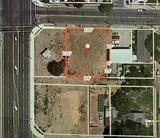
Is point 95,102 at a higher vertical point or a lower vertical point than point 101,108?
higher

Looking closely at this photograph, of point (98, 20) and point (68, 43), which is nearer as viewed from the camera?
point (98, 20)

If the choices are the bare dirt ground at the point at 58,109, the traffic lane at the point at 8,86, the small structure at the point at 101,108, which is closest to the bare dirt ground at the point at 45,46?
the bare dirt ground at the point at 58,109

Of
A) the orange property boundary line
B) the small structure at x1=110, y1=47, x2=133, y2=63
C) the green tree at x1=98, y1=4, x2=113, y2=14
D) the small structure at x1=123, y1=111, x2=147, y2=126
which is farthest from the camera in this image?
the orange property boundary line

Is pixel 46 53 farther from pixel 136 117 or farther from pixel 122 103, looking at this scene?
pixel 136 117

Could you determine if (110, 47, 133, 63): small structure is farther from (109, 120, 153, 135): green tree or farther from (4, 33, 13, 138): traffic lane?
(4, 33, 13, 138): traffic lane

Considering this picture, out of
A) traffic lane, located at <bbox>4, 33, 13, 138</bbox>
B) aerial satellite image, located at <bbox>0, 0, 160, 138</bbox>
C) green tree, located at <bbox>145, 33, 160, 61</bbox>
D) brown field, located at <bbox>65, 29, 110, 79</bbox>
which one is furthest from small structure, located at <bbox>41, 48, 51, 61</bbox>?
green tree, located at <bbox>145, 33, 160, 61</bbox>

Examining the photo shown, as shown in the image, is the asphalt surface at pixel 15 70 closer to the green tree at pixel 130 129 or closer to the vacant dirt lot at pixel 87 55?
the vacant dirt lot at pixel 87 55

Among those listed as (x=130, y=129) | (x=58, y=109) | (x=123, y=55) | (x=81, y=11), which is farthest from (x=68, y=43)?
(x=130, y=129)

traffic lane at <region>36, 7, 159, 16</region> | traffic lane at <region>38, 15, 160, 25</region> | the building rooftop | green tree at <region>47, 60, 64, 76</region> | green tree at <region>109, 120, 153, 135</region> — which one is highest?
traffic lane at <region>36, 7, 159, 16</region>
